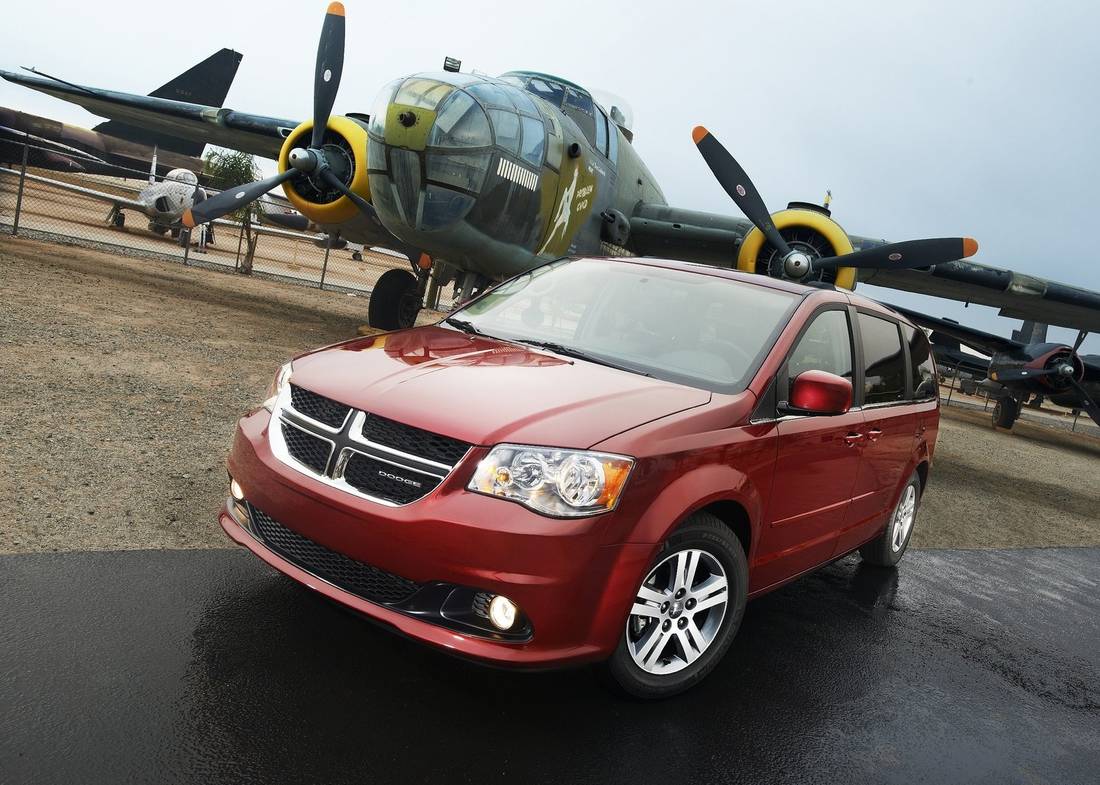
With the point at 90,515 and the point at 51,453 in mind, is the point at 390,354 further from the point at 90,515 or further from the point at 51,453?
the point at 51,453

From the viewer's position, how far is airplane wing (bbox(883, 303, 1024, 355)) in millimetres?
14775

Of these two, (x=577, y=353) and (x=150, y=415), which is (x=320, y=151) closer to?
(x=150, y=415)

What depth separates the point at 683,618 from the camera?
3.27 meters

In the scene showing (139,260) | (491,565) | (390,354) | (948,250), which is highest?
(948,250)

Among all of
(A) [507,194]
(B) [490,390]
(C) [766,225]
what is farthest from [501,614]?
(C) [766,225]

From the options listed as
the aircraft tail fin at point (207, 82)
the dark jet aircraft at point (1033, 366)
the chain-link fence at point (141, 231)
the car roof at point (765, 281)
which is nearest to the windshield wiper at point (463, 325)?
the car roof at point (765, 281)

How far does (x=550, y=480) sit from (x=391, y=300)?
1067 cm

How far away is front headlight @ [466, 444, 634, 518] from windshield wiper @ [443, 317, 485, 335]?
4.96ft

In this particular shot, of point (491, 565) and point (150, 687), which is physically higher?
point (491, 565)

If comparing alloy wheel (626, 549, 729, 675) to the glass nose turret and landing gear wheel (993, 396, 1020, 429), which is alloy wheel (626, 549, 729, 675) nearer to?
the glass nose turret

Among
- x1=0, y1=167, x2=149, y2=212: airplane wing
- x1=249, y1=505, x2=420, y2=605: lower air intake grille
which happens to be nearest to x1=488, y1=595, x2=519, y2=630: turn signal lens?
x1=249, y1=505, x2=420, y2=605: lower air intake grille

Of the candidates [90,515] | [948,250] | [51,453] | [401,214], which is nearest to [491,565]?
[90,515]

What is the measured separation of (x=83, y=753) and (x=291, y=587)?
1.41 meters

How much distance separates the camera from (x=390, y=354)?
359 centimetres
